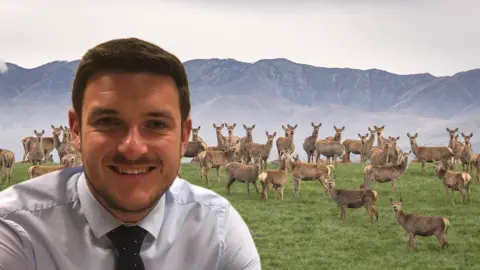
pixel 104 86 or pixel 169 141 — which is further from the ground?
pixel 104 86

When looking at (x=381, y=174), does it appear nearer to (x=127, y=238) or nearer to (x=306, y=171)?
(x=306, y=171)

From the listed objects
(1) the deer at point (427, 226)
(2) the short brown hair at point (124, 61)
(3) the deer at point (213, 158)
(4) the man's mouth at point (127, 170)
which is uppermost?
(2) the short brown hair at point (124, 61)

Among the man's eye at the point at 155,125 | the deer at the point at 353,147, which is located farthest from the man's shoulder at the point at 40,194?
the deer at the point at 353,147

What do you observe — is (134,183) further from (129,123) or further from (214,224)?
(214,224)

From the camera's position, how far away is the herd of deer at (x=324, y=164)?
48.3 feet

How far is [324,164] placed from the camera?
63.8 feet

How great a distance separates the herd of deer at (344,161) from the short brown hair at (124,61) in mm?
10968

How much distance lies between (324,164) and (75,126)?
17678mm

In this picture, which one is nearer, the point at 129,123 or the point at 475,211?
the point at 129,123

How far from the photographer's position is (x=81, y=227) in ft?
6.94

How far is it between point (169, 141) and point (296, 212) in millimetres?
13863

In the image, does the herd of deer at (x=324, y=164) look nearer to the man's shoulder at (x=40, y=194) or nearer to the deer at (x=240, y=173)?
the deer at (x=240, y=173)

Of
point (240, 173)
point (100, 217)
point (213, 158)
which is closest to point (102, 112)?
point (100, 217)

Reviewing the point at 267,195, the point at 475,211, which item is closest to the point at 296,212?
the point at 267,195
